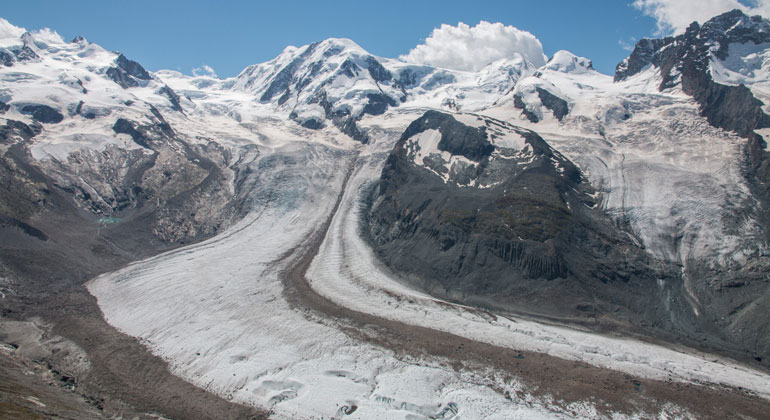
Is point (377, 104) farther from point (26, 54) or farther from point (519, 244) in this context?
point (26, 54)

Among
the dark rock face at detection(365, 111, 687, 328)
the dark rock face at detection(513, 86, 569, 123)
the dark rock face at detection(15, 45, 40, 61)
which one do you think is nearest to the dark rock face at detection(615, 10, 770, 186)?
the dark rock face at detection(513, 86, 569, 123)

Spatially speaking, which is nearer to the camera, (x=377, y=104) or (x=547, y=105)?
(x=547, y=105)

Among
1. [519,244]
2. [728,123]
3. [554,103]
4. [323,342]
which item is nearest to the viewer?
[323,342]

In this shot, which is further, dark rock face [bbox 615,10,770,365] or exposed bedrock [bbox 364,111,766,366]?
exposed bedrock [bbox 364,111,766,366]

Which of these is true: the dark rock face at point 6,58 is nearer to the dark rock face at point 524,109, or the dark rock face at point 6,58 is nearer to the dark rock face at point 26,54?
the dark rock face at point 26,54

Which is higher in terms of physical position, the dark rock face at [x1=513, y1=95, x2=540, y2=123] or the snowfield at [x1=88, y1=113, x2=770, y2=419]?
A: the dark rock face at [x1=513, y1=95, x2=540, y2=123]

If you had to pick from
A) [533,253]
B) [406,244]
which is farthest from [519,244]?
[406,244]

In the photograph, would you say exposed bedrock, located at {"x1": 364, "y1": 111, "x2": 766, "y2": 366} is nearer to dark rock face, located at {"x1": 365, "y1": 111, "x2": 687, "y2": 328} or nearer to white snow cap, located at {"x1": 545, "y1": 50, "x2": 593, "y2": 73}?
dark rock face, located at {"x1": 365, "y1": 111, "x2": 687, "y2": 328}
